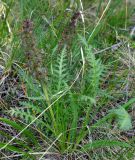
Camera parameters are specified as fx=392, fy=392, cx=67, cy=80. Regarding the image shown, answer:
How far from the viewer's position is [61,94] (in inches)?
59.2

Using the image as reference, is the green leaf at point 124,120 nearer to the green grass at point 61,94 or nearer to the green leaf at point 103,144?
the green grass at point 61,94

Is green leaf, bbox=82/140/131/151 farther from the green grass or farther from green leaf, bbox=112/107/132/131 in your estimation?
green leaf, bbox=112/107/132/131

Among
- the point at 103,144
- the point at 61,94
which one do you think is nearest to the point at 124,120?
the point at 103,144

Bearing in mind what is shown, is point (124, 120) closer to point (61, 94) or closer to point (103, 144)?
point (103, 144)

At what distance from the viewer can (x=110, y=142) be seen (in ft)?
4.67

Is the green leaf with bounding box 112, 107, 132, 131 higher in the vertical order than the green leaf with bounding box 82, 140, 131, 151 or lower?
higher

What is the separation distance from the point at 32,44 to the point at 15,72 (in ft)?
1.86

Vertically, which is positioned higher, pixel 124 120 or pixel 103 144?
pixel 124 120

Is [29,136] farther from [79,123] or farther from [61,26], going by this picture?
[61,26]

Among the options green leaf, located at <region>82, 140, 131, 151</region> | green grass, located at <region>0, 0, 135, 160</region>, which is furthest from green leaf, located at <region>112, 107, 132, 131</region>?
green leaf, located at <region>82, 140, 131, 151</region>

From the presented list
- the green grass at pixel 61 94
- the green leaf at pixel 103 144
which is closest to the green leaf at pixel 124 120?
the green grass at pixel 61 94

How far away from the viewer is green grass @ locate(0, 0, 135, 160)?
1426mm

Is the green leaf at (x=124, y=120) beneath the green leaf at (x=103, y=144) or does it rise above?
above

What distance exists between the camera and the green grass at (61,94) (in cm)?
143
